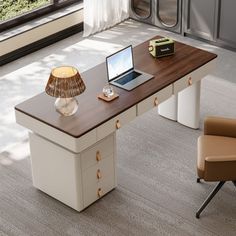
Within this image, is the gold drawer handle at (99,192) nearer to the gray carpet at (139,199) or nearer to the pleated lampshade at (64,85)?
the gray carpet at (139,199)

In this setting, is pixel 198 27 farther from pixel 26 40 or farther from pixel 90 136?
pixel 90 136

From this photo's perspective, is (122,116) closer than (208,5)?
Yes

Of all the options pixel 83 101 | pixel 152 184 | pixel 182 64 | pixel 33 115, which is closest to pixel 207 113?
pixel 182 64

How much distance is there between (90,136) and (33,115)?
495 mm

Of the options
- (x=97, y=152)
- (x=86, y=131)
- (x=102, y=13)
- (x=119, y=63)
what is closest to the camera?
(x=86, y=131)

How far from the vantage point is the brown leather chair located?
507 cm

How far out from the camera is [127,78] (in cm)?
580

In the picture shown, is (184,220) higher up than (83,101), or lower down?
lower down

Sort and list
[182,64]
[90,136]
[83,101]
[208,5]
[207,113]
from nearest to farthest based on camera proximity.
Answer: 1. [90,136]
2. [83,101]
3. [182,64]
4. [207,113]
5. [208,5]

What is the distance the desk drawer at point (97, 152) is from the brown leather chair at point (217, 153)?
72cm

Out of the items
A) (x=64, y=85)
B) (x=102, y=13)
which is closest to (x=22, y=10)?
(x=102, y=13)

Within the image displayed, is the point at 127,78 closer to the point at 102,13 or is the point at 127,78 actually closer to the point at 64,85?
the point at 64,85

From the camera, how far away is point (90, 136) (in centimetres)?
512

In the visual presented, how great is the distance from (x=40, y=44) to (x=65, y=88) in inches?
119
